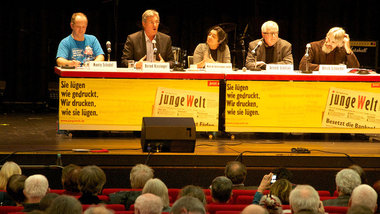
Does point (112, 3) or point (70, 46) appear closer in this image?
point (70, 46)

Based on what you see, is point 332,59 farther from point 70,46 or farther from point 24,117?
point 24,117

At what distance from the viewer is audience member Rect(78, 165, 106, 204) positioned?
16.7 feet

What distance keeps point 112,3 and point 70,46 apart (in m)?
3.59

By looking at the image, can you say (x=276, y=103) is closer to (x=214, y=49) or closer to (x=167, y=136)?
(x=214, y=49)

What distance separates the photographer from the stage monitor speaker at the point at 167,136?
23.2ft

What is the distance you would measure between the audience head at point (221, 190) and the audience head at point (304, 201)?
85cm

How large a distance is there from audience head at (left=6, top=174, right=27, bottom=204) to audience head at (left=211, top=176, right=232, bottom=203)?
1.53m

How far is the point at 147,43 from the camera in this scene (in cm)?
884

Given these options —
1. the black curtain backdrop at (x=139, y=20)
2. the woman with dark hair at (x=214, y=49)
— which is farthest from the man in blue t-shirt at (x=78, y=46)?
the black curtain backdrop at (x=139, y=20)

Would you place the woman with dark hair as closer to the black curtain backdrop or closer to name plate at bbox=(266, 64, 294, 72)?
name plate at bbox=(266, 64, 294, 72)

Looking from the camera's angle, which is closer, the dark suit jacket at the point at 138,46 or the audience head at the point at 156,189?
the audience head at the point at 156,189

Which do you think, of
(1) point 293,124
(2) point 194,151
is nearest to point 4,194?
(2) point 194,151

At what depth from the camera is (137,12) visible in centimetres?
1216

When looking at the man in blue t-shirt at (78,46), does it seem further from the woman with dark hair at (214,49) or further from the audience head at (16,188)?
the audience head at (16,188)
